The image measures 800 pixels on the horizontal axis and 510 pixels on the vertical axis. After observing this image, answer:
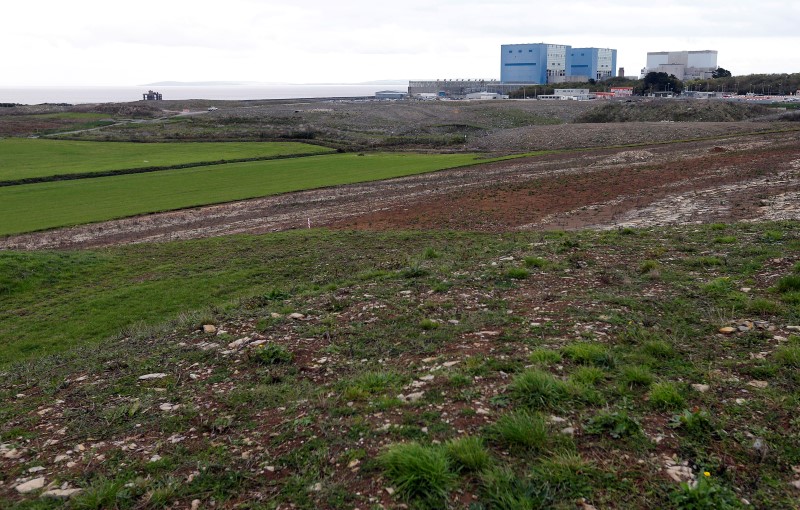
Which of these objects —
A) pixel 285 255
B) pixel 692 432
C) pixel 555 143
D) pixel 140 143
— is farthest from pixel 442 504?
pixel 140 143

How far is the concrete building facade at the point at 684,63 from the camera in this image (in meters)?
188

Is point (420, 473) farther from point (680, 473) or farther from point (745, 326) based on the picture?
point (745, 326)

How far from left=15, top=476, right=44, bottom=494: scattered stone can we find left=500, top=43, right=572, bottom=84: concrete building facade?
20063cm

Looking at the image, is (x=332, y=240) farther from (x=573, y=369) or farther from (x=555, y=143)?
(x=555, y=143)

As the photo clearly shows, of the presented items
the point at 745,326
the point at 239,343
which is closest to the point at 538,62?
the point at 745,326

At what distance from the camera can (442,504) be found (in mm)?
6062

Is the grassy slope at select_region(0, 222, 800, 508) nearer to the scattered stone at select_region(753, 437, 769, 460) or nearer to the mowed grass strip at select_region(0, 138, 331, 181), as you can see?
the scattered stone at select_region(753, 437, 769, 460)

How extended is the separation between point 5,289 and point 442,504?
22085mm

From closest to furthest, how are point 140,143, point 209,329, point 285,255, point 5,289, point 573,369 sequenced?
point 573,369, point 209,329, point 5,289, point 285,255, point 140,143

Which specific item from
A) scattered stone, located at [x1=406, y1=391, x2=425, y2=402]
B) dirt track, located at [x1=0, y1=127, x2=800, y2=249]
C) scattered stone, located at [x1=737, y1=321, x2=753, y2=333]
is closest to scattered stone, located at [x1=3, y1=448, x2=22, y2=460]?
scattered stone, located at [x1=406, y1=391, x2=425, y2=402]

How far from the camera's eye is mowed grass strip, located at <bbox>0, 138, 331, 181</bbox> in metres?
61.0

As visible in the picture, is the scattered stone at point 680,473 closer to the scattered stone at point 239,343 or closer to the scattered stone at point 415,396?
the scattered stone at point 415,396

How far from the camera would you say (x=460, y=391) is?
8273mm

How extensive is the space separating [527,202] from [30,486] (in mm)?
30602
